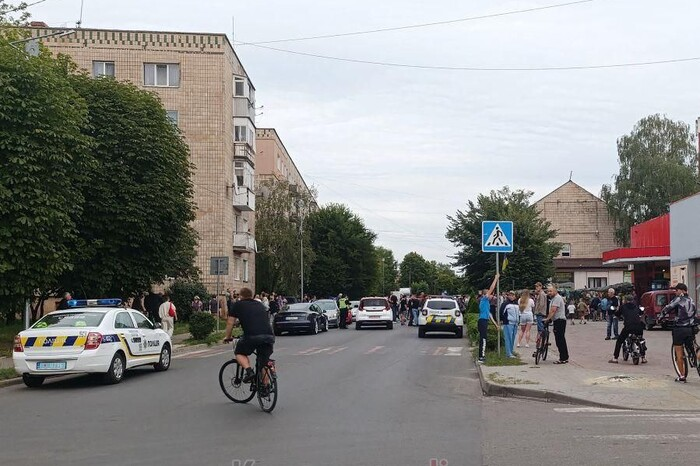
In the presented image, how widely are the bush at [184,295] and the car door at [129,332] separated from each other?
2826 cm

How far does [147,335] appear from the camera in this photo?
57.2 feet

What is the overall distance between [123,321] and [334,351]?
903 centimetres

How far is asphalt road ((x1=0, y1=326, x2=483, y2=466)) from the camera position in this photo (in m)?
8.62

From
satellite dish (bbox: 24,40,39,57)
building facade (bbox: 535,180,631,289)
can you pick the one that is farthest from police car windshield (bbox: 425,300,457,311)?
building facade (bbox: 535,180,631,289)

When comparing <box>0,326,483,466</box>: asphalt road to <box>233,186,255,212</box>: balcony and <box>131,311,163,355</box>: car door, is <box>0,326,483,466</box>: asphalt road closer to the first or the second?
<box>131,311,163,355</box>: car door

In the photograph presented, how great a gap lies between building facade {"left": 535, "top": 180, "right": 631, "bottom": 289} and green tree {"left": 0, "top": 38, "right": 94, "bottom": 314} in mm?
57852

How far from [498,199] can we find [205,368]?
34.7 metres

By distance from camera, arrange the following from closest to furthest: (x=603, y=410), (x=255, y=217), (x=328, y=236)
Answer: (x=603, y=410), (x=255, y=217), (x=328, y=236)

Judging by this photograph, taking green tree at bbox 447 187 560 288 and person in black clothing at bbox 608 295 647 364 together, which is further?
green tree at bbox 447 187 560 288

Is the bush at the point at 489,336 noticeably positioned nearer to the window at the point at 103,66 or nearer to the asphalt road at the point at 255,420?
the asphalt road at the point at 255,420

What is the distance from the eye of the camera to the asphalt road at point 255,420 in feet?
28.3

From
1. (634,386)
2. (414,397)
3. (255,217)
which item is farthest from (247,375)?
(255,217)

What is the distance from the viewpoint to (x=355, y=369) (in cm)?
1842

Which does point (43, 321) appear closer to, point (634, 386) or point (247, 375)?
point (247, 375)
